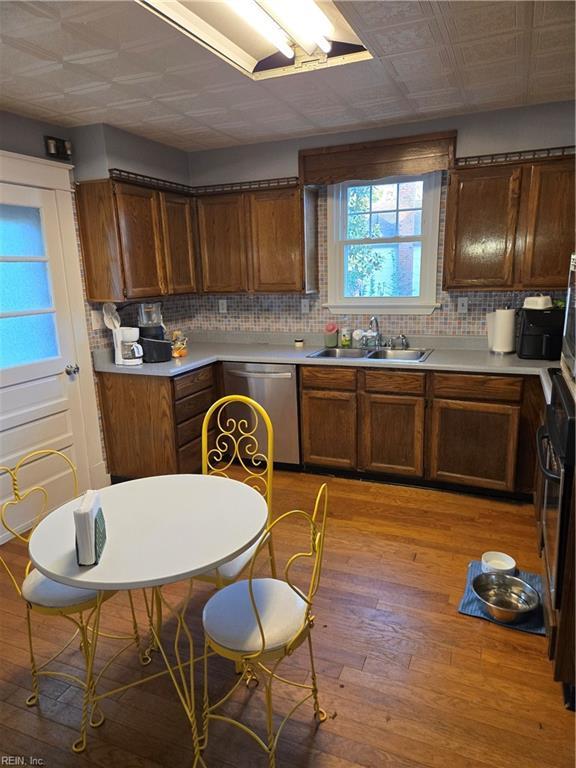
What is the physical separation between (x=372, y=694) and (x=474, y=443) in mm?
1782

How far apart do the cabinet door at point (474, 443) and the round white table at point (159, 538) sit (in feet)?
5.94

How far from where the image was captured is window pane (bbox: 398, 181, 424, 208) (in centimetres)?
352

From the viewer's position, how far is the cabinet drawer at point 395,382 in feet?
10.4

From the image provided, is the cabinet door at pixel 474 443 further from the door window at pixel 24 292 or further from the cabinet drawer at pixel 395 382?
the door window at pixel 24 292

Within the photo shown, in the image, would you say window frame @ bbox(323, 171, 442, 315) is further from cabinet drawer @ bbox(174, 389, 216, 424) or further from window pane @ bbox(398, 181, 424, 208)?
cabinet drawer @ bbox(174, 389, 216, 424)

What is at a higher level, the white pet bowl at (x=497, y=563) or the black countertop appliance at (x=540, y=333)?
the black countertop appliance at (x=540, y=333)

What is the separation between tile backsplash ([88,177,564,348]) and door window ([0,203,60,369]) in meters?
→ 0.38

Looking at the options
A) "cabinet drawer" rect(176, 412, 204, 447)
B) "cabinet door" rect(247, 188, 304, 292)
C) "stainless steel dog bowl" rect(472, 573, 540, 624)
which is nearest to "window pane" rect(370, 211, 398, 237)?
"cabinet door" rect(247, 188, 304, 292)

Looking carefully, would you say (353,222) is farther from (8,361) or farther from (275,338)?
(8,361)

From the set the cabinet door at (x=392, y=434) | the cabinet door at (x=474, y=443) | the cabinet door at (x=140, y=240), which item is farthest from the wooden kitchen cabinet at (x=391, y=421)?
the cabinet door at (x=140, y=240)

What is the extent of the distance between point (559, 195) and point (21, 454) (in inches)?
142

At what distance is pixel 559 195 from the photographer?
2928 mm

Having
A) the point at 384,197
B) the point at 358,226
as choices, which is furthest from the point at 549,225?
the point at 358,226

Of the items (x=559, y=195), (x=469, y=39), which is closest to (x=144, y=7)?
(x=469, y=39)
